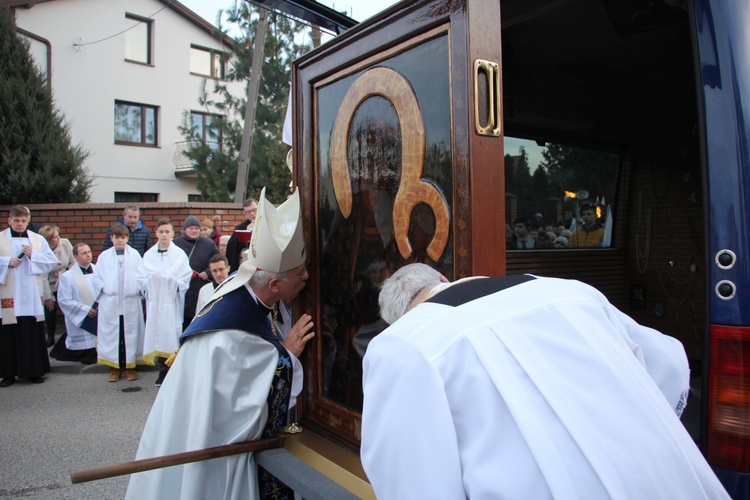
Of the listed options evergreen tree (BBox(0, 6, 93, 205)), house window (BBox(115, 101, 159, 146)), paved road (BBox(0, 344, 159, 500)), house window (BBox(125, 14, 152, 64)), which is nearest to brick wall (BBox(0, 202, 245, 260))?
evergreen tree (BBox(0, 6, 93, 205))

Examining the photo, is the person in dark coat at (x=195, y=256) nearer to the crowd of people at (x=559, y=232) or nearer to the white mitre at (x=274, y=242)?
the crowd of people at (x=559, y=232)

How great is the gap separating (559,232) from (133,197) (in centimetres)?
1903

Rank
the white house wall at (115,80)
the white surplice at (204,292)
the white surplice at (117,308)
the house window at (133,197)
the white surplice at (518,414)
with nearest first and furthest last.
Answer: the white surplice at (518,414), the white surplice at (204,292), the white surplice at (117,308), the white house wall at (115,80), the house window at (133,197)

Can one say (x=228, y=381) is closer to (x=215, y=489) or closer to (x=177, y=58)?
(x=215, y=489)

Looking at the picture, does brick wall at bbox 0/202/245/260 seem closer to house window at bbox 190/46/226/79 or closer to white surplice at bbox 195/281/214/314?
white surplice at bbox 195/281/214/314

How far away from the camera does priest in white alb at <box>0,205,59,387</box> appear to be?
21.4 ft

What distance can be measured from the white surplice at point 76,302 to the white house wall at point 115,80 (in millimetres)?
11957

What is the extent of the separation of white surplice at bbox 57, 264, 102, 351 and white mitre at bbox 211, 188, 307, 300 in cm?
564

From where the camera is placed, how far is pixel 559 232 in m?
4.16

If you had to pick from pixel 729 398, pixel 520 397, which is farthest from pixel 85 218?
pixel 520 397

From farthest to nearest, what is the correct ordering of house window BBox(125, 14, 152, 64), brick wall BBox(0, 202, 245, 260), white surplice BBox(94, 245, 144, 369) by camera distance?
1. house window BBox(125, 14, 152, 64)
2. brick wall BBox(0, 202, 245, 260)
3. white surplice BBox(94, 245, 144, 369)

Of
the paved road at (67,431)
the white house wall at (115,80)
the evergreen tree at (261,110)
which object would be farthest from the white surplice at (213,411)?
the white house wall at (115,80)

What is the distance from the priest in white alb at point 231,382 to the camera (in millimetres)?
2125

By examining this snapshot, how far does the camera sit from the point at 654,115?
424 cm
